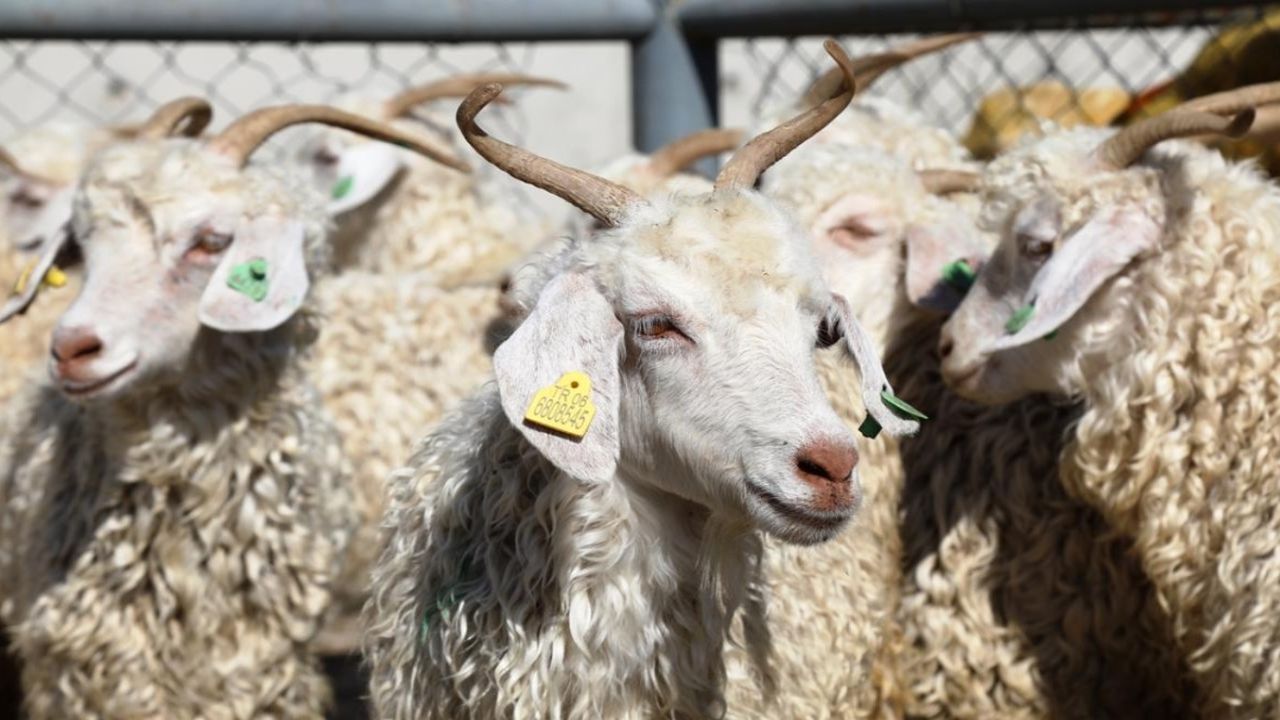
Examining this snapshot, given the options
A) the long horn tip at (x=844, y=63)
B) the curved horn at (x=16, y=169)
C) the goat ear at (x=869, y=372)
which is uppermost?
the long horn tip at (x=844, y=63)

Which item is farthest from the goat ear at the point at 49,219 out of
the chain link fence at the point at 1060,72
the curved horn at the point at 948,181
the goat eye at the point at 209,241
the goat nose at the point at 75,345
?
the curved horn at the point at 948,181

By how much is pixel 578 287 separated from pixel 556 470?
0.31m

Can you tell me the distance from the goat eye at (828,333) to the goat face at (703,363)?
0.20ft

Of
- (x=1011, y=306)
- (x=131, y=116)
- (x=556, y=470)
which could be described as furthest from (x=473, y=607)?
(x=131, y=116)

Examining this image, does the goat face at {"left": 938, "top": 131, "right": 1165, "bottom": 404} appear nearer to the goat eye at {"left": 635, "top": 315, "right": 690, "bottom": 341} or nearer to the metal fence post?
the goat eye at {"left": 635, "top": 315, "right": 690, "bottom": 341}

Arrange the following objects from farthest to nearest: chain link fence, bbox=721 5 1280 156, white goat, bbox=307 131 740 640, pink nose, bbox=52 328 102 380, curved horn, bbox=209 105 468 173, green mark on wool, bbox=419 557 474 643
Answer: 1. chain link fence, bbox=721 5 1280 156
2. white goat, bbox=307 131 740 640
3. curved horn, bbox=209 105 468 173
4. pink nose, bbox=52 328 102 380
5. green mark on wool, bbox=419 557 474 643

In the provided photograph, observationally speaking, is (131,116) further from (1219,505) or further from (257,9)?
(1219,505)

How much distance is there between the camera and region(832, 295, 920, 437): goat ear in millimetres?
2658

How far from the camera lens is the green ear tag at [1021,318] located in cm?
332

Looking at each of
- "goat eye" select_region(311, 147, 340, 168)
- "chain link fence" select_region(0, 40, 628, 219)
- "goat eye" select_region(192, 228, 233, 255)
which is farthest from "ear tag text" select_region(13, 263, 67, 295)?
"chain link fence" select_region(0, 40, 628, 219)

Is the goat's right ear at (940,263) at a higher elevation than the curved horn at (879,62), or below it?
below

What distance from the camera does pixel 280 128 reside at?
380 cm

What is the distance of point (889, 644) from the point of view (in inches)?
142

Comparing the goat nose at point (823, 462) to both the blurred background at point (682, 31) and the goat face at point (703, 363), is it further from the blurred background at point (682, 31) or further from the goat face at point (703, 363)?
the blurred background at point (682, 31)
